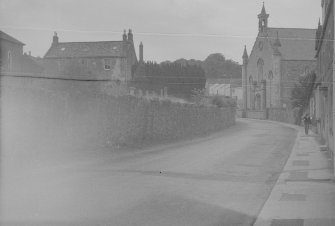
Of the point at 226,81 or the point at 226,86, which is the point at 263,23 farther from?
the point at 226,86

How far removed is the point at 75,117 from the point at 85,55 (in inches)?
146

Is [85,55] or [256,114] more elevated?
[85,55]

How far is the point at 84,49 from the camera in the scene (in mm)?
15500

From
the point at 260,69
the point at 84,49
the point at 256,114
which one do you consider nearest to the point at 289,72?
the point at 260,69

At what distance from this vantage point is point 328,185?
1291 cm

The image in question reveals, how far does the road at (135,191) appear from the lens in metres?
8.27

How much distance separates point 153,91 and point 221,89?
251ft

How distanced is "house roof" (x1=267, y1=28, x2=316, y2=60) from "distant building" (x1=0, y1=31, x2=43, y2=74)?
66.0 metres

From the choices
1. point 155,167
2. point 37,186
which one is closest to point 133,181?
point 37,186

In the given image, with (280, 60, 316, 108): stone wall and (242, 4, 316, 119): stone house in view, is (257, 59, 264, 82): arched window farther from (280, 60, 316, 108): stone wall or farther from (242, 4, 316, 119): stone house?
(280, 60, 316, 108): stone wall

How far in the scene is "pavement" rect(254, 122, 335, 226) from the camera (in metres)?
8.77

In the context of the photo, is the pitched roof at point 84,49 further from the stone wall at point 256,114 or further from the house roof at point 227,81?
the house roof at point 227,81

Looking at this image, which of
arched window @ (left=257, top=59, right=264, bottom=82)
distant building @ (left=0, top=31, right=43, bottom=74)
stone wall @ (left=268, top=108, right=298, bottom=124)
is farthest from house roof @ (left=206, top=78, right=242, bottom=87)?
distant building @ (left=0, top=31, right=43, bottom=74)

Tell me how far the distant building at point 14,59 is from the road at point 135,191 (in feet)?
9.73
